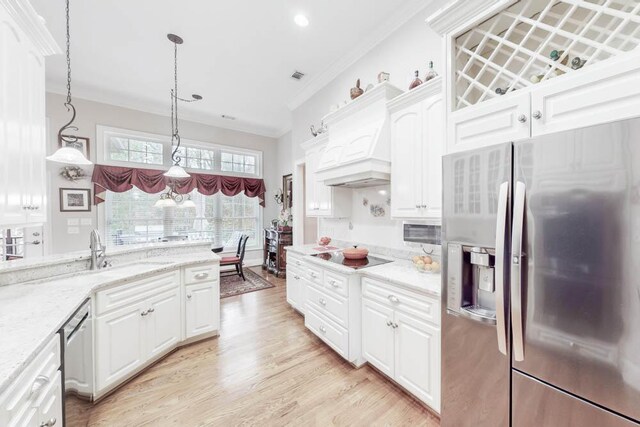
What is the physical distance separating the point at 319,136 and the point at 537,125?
8.53 feet

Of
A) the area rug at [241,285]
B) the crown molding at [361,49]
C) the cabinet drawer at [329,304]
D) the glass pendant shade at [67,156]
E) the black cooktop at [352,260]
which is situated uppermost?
the crown molding at [361,49]

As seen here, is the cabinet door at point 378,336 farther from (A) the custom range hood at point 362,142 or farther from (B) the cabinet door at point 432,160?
(A) the custom range hood at point 362,142

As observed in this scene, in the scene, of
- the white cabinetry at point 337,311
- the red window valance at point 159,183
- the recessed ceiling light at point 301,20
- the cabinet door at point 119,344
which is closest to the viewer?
the cabinet door at point 119,344

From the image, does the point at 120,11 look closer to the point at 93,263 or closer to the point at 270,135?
the point at 93,263

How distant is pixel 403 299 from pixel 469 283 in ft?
1.86

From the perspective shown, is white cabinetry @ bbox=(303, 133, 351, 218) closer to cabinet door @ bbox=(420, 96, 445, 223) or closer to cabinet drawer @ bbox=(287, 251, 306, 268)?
cabinet drawer @ bbox=(287, 251, 306, 268)

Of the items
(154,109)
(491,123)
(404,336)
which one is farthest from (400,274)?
(154,109)

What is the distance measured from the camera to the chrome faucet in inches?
87.7

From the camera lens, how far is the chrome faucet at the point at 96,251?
2227mm

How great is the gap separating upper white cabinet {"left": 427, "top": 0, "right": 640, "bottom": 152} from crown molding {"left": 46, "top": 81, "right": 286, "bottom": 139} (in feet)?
17.4


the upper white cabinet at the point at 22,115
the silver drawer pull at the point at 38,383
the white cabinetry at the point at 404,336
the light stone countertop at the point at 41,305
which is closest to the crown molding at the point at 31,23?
the upper white cabinet at the point at 22,115

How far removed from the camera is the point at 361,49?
3.23m

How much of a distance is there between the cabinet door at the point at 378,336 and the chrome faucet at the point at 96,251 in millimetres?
2437

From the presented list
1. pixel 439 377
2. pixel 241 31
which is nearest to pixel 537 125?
pixel 439 377
